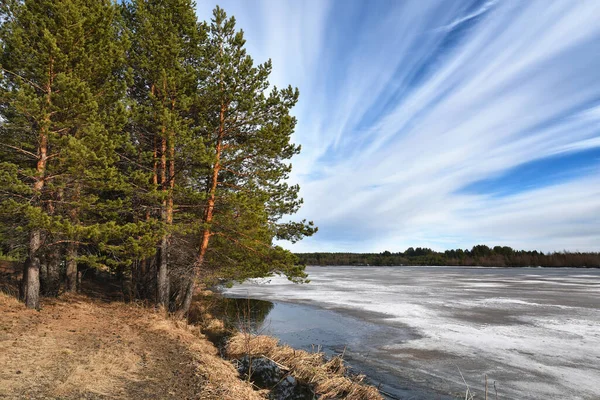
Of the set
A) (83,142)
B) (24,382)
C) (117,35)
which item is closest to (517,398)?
(24,382)

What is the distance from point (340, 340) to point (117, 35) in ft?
48.1

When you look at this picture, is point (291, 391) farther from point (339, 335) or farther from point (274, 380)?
point (339, 335)

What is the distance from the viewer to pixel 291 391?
866cm

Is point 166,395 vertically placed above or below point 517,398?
above

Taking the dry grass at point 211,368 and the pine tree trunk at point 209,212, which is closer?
the dry grass at point 211,368

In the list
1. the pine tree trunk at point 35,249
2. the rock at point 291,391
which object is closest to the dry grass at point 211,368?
the rock at point 291,391

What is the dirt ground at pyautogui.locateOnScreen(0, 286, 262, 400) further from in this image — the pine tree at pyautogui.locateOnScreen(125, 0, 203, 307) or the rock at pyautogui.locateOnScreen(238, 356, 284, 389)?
the pine tree at pyautogui.locateOnScreen(125, 0, 203, 307)

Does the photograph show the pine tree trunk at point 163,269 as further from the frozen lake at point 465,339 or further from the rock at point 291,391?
the rock at point 291,391

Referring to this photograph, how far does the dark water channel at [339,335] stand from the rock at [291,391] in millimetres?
1330

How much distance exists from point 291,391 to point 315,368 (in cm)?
→ 89

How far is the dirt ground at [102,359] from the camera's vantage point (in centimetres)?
628

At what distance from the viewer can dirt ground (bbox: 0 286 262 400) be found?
20.6 feet

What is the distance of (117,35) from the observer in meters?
13.6

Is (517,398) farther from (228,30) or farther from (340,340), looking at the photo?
(228,30)
